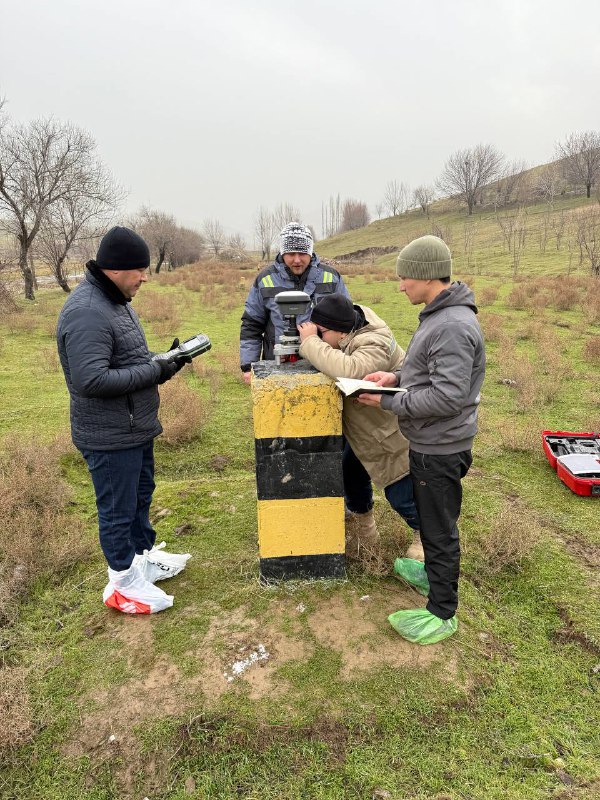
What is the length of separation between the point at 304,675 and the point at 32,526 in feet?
8.29

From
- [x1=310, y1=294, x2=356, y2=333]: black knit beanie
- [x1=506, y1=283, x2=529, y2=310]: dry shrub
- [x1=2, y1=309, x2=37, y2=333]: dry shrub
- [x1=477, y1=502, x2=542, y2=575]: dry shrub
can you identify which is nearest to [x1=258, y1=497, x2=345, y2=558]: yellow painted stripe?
[x1=310, y1=294, x2=356, y2=333]: black knit beanie

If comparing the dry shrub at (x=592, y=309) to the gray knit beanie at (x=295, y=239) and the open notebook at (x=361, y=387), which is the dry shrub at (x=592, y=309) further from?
the open notebook at (x=361, y=387)

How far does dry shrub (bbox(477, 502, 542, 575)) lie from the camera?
3389 mm

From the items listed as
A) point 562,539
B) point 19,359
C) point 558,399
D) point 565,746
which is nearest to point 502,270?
point 558,399

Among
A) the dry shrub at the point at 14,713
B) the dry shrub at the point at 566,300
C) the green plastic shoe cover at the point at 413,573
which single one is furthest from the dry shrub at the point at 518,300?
the dry shrub at the point at 14,713

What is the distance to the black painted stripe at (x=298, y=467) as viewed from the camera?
9.23ft

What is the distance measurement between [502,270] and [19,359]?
26903 mm

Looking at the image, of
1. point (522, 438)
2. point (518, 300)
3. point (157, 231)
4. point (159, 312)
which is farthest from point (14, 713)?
point (157, 231)

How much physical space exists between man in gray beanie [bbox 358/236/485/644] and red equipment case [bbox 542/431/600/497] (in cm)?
245

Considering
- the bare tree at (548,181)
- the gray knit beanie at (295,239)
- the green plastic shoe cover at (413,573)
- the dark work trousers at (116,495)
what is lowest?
the green plastic shoe cover at (413,573)

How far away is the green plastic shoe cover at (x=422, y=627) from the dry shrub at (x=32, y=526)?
232 centimetres

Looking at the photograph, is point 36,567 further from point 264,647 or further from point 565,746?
point 565,746

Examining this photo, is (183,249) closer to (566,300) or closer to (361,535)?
(566,300)

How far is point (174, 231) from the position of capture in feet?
155
